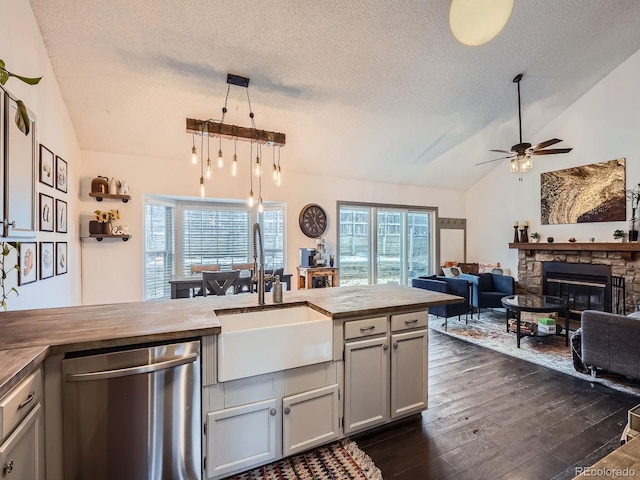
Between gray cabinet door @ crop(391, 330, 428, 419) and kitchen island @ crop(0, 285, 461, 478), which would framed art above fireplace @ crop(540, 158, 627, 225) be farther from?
gray cabinet door @ crop(391, 330, 428, 419)

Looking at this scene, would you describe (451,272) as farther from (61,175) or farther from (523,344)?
(61,175)

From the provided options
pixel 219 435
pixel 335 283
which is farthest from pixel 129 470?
pixel 335 283

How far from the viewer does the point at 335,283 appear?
5289mm

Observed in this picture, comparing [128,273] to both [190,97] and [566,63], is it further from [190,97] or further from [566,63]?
[566,63]

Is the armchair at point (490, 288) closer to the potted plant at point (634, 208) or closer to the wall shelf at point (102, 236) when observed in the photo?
the potted plant at point (634, 208)

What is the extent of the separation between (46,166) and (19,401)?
2438mm

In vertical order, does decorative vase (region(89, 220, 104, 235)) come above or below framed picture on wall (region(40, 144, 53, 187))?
below

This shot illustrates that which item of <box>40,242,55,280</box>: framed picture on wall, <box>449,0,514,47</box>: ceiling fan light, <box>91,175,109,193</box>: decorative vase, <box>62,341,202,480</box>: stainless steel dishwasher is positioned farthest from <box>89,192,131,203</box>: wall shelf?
<box>449,0,514,47</box>: ceiling fan light

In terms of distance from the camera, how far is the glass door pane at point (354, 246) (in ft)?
19.3

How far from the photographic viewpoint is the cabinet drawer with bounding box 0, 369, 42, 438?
3.24ft

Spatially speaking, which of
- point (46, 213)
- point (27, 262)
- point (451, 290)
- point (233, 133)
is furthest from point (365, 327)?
point (451, 290)

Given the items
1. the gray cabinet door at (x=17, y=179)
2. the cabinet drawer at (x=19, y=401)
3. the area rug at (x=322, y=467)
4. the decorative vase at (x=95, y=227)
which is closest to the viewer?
the cabinet drawer at (x=19, y=401)

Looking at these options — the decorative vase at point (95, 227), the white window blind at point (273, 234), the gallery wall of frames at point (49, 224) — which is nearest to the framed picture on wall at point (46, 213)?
the gallery wall of frames at point (49, 224)

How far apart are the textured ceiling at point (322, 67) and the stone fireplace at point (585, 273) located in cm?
230
